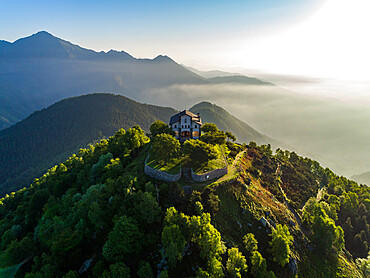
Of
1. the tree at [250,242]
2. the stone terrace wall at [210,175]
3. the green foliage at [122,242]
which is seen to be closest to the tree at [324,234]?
the tree at [250,242]

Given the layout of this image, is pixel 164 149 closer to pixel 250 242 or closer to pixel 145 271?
pixel 145 271

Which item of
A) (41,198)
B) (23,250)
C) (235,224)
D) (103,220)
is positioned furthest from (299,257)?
(41,198)

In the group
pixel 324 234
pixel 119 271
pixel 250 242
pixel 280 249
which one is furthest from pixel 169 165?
pixel 324 234

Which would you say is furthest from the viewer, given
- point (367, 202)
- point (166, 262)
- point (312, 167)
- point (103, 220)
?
point (312, 167)

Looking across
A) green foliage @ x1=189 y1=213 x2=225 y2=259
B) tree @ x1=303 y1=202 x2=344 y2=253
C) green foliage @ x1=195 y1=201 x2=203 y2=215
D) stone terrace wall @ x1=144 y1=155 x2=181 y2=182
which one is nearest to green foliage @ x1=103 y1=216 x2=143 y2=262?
green foliage @ x1=189 y1=213 x2=225 y2=259

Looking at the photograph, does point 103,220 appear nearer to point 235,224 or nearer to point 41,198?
point 235,224

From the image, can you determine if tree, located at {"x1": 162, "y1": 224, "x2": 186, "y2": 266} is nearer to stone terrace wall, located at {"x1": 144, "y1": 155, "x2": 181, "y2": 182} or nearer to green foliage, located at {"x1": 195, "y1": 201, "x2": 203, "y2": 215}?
green foliage, located at {"x1": 195, "y1": 201, "x2": 203, "y2": 215}
